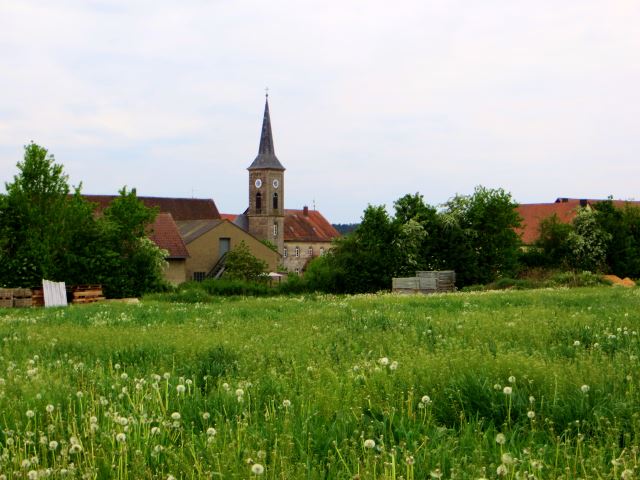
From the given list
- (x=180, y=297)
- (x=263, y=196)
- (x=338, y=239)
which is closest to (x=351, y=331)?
(x=180, y=297)

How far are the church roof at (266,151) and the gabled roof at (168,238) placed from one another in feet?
147

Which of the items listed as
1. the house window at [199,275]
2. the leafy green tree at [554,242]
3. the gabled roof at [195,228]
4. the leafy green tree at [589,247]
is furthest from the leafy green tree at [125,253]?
the house window at [199,275]

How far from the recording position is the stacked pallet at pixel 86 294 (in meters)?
34.6

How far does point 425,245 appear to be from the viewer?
4897 centimetres

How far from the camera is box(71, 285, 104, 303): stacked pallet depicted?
1361 inches

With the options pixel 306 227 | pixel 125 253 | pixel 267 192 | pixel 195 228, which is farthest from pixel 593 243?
pixel 306 227

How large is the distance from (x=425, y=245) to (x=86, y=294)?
24.1 metres

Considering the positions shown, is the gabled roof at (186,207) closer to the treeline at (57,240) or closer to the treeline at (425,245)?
the treeline at (425,245)

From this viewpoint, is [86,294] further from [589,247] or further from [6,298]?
[589,247]

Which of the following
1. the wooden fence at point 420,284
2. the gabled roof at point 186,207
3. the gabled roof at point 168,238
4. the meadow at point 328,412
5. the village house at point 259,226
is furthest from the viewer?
the gabled roof at point 186,207

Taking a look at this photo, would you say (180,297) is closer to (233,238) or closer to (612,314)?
(612,314)

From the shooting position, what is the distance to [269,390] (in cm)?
686

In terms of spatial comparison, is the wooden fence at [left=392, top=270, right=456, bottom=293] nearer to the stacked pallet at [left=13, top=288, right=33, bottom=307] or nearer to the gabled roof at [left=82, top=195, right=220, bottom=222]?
the stacked pallet at [left=13, top=288, right=33, bottom=307]

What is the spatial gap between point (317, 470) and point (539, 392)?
2470mm
